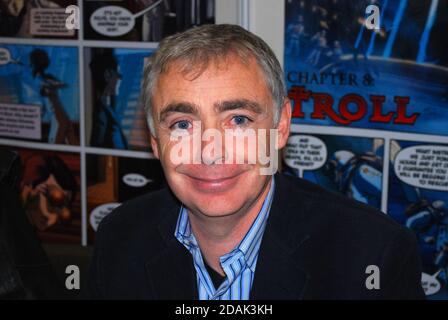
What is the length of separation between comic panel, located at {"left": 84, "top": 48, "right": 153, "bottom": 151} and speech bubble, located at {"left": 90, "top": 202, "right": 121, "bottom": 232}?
235mm

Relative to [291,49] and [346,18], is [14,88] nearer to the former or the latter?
[291,49]

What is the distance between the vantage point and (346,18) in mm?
2088

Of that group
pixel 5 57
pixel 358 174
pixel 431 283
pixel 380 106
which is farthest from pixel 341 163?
pixel 5 57

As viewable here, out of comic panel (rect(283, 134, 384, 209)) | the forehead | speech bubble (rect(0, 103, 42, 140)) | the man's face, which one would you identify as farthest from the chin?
speech bubble (rect(0, 103, 42, 140))

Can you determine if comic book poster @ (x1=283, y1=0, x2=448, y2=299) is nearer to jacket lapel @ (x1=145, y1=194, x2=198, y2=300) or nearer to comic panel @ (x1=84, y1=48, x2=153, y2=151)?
comic panel @ (x1=84, y1=48, x2=153, y2=151)

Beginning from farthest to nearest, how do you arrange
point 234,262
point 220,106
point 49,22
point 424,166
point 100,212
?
point 100,212, point 49,22, point 424,166, point 234,262, point 220,106

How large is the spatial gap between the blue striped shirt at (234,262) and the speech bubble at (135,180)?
3.22 ft

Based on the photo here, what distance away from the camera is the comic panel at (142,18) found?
230 centimetres

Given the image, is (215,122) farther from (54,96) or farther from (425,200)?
(54,96)

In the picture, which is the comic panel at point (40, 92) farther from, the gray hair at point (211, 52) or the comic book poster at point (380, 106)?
the gray hair at point (211, 52)

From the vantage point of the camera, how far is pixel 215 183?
4.51ft

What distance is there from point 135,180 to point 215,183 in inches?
46.1

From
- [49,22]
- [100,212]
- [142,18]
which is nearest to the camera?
[142,18]
